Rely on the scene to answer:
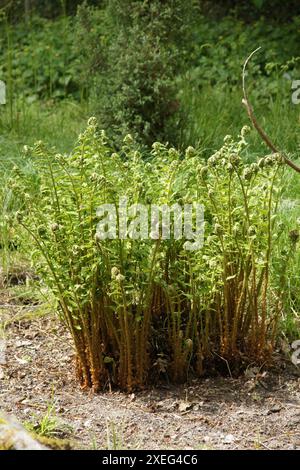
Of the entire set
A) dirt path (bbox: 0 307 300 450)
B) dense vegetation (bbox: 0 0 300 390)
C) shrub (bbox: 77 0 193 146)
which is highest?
shrub (bbox: 77 0 193 146)

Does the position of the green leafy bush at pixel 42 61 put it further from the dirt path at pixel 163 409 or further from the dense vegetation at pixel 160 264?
the dirt path at pixel 163 409

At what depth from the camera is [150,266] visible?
11.0 feet

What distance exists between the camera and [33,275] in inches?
187

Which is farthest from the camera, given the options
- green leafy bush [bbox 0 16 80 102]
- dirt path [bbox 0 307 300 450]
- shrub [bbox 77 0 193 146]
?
green leafy bush [bbox 0 16 80 102]

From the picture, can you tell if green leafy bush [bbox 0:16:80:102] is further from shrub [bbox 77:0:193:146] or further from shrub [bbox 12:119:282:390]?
shrub [bbox 12:119:282:390]

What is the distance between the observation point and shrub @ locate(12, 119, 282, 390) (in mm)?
3357

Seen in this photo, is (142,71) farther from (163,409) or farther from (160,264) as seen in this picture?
(163,409)

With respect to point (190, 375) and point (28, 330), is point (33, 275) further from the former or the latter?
point (190, 375)

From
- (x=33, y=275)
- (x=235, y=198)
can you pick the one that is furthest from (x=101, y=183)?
(x=33, y=275)

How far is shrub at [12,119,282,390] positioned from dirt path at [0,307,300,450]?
10 centimetres

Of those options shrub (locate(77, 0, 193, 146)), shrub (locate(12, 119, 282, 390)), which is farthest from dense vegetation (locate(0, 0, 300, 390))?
shrub (locate(77, 0, 193, 146))

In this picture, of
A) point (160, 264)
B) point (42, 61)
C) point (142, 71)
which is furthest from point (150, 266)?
point (42, 61)

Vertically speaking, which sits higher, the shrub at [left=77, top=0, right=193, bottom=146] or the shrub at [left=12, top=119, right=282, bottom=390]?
the shrub at [left=77, top=0, right=193, bottom=146]

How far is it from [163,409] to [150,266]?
1.86ft
